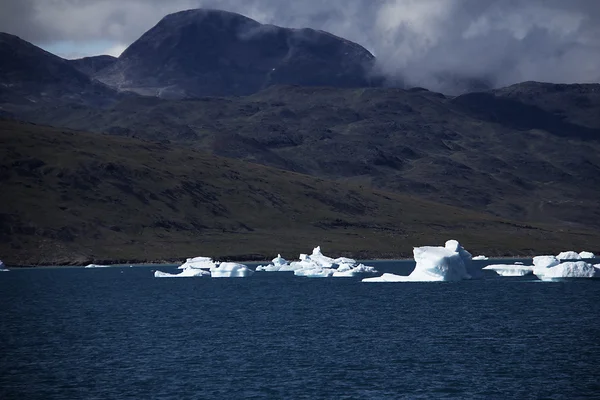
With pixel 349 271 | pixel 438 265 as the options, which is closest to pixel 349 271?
pixel 349 271

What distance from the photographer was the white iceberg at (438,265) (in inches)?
4306

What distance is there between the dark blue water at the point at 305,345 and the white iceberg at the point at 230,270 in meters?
42.8

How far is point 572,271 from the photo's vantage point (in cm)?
A: 11275

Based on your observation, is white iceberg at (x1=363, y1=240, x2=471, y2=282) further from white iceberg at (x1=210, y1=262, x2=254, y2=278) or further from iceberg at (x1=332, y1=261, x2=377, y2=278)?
white iceberg at (x1=210, y1=262, x2=254, y2=278)

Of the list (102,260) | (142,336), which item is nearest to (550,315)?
(142,336)

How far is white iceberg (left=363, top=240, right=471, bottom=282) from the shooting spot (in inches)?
4306

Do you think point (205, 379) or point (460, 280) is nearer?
point (205, 379)

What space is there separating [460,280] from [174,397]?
83442 millimetres

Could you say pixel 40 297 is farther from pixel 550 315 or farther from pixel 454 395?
pixel 454 395

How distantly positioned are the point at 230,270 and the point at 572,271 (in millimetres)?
59217

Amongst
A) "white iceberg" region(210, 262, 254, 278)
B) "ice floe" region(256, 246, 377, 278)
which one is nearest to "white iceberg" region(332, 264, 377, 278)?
"ice floe" region(256, 246, 377, 278)

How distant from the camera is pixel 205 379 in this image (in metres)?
47.9

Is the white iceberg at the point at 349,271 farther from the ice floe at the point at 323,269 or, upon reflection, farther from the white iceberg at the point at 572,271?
the white iceberg at the point at 572,271

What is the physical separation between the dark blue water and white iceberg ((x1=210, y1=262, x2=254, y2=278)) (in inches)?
1686
